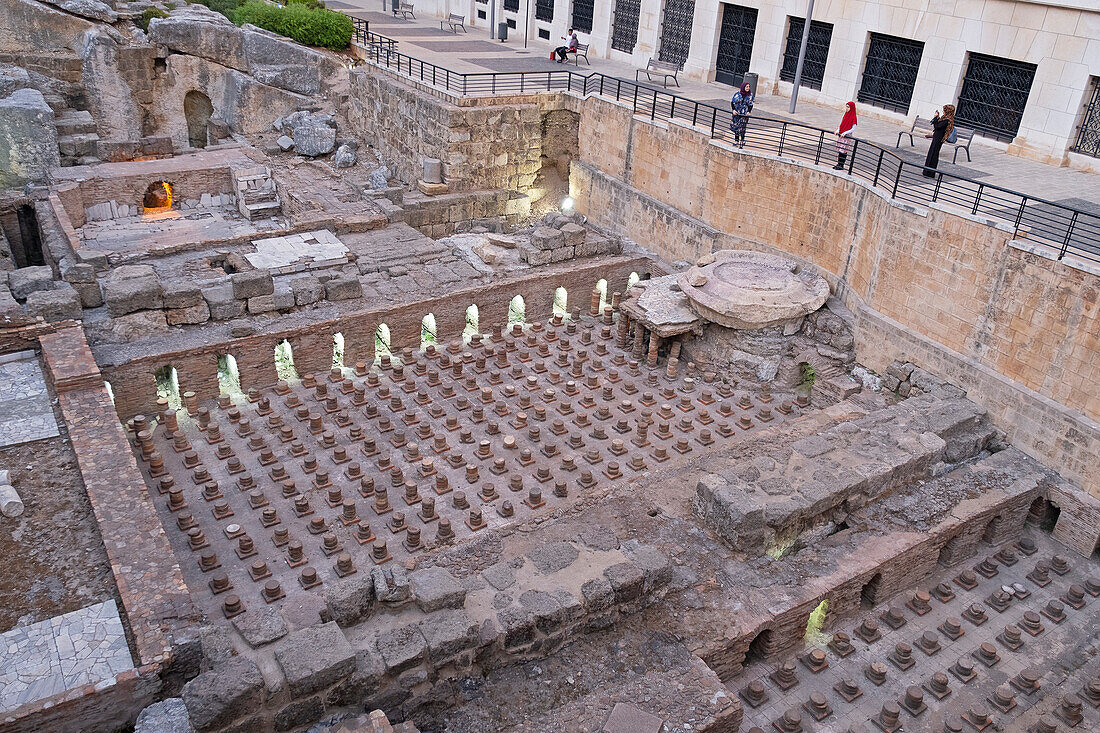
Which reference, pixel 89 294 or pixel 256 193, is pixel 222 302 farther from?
pixel 256 193

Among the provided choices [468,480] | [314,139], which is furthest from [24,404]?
[314,139]

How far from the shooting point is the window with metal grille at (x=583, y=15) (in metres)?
24.2

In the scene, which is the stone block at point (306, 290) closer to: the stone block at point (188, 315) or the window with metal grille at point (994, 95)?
the stone block at point (188, 315)

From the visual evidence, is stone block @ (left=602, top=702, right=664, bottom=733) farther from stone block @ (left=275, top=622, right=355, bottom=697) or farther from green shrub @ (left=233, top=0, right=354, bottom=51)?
green shrub @ (left=233, top=0, right=354, bottom=51)

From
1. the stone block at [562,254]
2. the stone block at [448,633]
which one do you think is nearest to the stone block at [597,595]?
the stone block at [448,633]

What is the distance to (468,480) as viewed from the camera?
11578 millimetres

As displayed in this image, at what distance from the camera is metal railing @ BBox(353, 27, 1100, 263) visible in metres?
11.4

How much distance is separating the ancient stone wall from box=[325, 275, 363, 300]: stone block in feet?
2.29

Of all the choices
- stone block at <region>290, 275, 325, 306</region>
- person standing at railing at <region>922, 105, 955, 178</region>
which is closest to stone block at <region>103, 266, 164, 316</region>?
stone block at <region>290, 275, 325, 306</region>

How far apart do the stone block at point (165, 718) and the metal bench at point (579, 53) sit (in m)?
19.6

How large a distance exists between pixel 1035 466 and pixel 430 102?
13712 millimetres

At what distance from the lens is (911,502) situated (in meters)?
10.6

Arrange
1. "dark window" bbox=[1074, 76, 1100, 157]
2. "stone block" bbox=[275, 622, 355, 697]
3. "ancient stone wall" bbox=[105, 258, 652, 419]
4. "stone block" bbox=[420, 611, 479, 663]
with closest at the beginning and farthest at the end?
"stone block" bbox=[275, 622, 355, 697] → "stone block" bbox=[420, 611, 479, 663] → "ancient stone wall" bbox=[105, 258, 652, 419] → "dark window" bbox=[1074, 76, 1100, 157]

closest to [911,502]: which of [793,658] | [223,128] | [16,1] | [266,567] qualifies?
[793,658]
